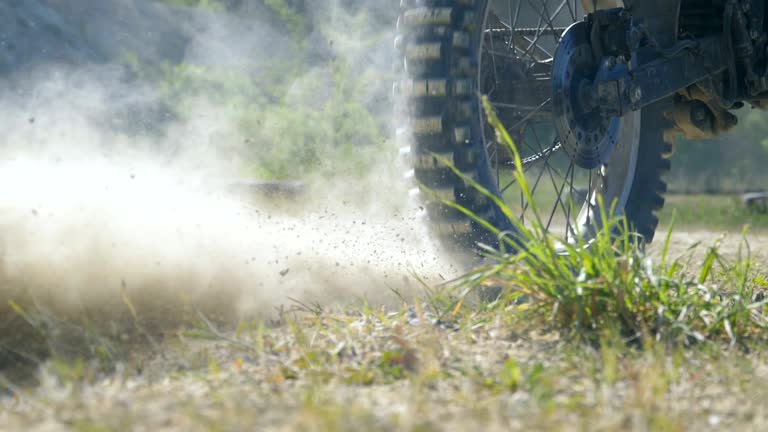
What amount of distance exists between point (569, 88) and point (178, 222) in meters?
1.54

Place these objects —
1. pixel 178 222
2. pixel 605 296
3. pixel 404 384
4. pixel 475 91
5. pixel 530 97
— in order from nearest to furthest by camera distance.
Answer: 1. pixel 404 384
2. pixel 605 296
3. pixel 475 91
4. pixel 178 222
5. pixel 530 97

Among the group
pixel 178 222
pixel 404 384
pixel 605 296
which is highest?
pixel 178 222

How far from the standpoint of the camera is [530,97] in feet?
11.9

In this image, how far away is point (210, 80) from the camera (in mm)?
8062

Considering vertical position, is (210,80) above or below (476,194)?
above

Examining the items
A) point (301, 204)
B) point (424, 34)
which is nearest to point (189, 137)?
point (301, 204)

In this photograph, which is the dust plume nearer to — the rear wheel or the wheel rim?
the rear wheel

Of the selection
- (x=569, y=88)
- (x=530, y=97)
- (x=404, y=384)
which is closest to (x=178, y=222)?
(x=530, y=97)

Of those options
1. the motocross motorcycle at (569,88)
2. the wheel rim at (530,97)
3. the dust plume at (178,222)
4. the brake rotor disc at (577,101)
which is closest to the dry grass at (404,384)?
the dust plume at (178,222)

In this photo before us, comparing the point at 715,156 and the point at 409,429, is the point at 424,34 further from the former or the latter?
the point at 715,156

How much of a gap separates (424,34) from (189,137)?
2913 mm

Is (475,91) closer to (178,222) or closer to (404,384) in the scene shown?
(178,222)

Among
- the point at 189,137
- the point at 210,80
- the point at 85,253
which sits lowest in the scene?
the point at 85,253

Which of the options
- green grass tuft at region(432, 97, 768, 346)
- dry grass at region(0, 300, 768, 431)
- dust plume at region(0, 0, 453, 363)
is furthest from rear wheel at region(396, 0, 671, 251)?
dry grass at region(0, 300, 768, 431)
